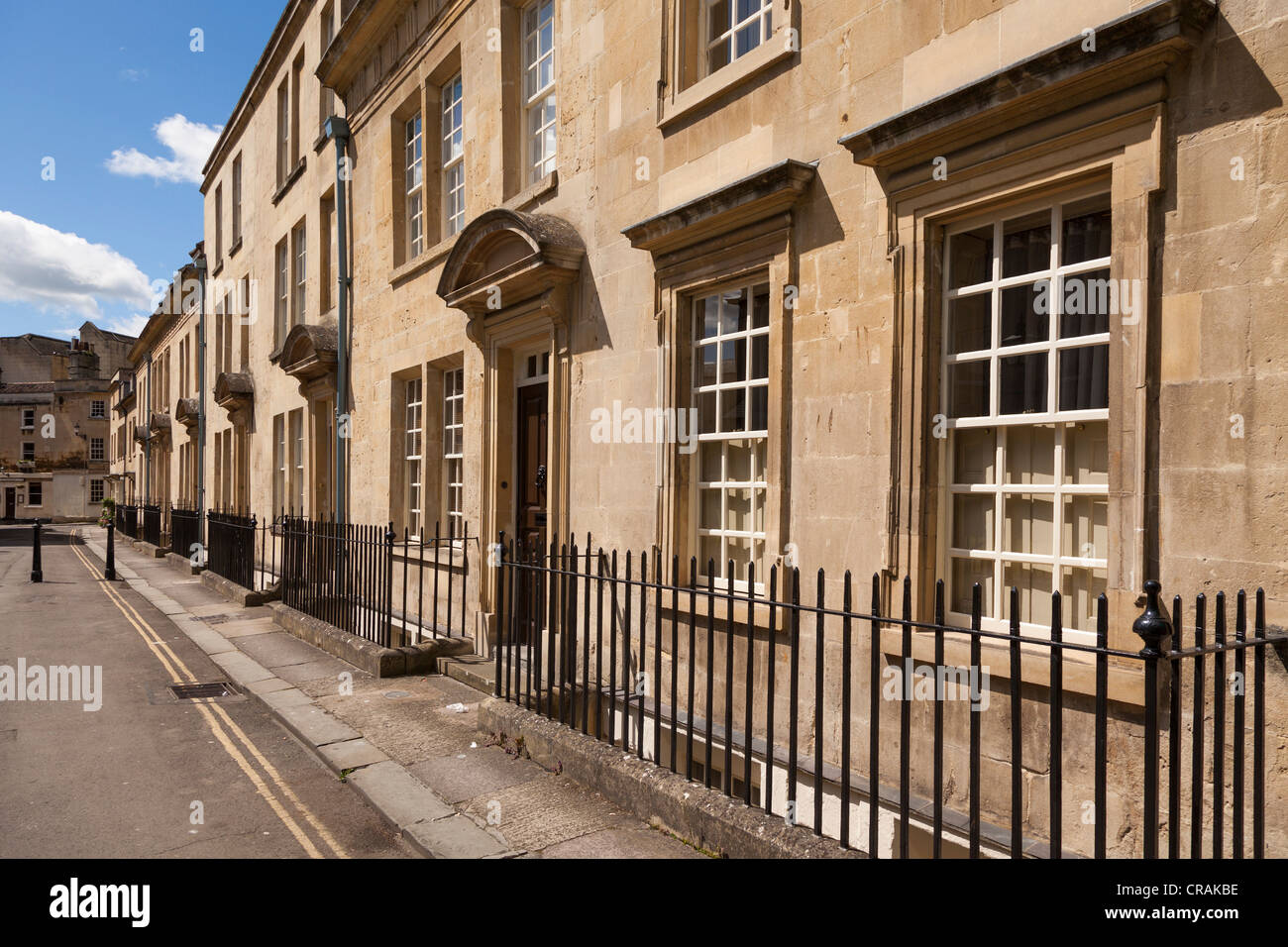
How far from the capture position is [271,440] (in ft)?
57.7

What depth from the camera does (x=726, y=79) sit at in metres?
6.27

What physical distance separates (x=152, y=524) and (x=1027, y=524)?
91.5ft

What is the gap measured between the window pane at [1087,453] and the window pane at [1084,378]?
0.34 ft

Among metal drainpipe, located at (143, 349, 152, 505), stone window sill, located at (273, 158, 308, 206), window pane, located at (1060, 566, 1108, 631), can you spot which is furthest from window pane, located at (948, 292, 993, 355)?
metal drainpipe, located at (143, 349, 152, 505)

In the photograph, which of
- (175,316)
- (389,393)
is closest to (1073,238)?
(389,393)

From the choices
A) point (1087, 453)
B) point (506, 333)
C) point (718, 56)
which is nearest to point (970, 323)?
point (1087, 453)

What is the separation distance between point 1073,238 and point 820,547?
7.50ft

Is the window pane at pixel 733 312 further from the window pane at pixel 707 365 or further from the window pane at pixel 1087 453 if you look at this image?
the window pane at pixel 1087 453

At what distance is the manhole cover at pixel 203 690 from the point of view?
8102 mm

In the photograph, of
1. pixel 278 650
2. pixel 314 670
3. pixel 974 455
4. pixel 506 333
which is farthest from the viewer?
pixel 278 650

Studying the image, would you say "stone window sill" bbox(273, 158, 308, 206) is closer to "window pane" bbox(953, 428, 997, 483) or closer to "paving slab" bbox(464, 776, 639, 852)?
"paving slab" bbox(464, 776, 639, 852)

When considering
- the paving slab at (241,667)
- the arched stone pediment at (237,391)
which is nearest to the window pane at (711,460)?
the paving slab at (241,667)

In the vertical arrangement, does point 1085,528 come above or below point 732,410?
below

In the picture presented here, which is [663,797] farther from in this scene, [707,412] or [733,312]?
[733,312]
